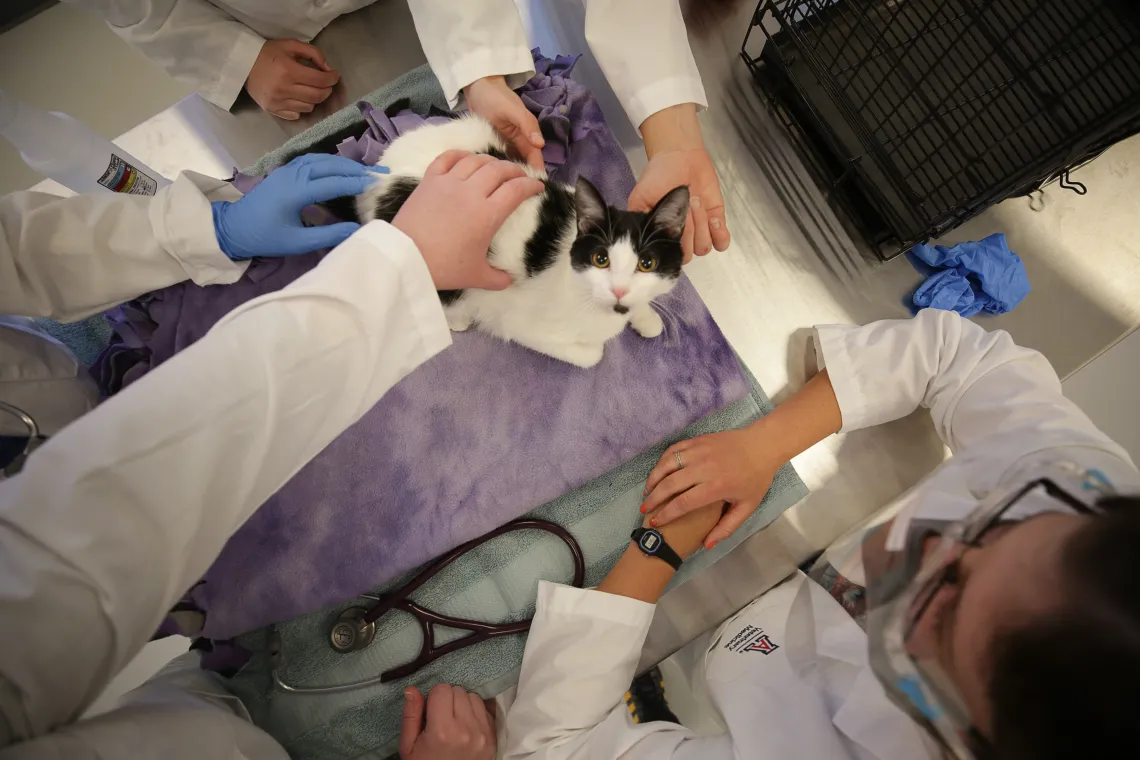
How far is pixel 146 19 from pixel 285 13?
0.23 metres

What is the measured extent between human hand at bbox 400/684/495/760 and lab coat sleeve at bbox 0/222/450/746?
429 millimetres

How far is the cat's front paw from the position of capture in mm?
922

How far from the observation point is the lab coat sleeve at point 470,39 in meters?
0.84

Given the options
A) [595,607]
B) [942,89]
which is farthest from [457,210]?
[942,89]

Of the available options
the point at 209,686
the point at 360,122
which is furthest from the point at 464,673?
the point at 360,122

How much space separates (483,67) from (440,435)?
2.03 ft

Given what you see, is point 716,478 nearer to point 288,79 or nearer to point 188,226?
point 188,226

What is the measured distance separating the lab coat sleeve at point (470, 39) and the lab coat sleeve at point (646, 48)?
13 centimetres

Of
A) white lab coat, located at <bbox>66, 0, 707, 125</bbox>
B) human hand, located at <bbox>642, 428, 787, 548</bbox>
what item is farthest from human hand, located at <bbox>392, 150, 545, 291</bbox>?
human hand, located at <bbox>642, 428, 787, 548</bbox>

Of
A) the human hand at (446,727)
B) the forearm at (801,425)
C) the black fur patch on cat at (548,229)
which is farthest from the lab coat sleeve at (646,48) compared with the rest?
the human hand at (446,727)

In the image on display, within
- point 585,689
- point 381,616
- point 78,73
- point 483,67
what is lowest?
point 585,689

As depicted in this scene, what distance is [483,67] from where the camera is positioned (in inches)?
34.1

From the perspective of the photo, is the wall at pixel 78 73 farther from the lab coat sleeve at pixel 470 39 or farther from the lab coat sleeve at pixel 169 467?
the lab coat sleeve at pixel 169 467

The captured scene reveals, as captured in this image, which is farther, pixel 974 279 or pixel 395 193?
pixel 974 279
